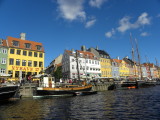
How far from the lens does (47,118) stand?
1227cm

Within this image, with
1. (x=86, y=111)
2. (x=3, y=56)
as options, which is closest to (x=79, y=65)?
(x=3, y=56)

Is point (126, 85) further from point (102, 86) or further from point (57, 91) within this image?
point (57, 91)

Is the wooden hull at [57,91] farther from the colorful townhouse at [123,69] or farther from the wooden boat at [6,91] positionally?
the colorful townhouse at [123,69]

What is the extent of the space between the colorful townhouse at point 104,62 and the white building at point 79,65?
3057 millimetres

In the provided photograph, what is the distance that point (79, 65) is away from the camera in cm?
6166

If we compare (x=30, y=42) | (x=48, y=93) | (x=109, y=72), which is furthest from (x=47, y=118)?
(x=109, y=72)

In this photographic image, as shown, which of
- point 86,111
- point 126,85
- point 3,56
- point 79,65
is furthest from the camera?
point 79,65

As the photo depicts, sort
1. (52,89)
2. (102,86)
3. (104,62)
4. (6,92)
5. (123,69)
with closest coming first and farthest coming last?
(6,92), (52,89), (102,86), (104,62), (123,69)

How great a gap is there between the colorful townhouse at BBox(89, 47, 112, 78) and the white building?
3.06m

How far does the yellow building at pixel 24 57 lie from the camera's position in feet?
136

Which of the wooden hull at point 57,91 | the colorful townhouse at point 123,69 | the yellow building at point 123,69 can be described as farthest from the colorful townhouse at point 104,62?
the wooden hull at point 57,91

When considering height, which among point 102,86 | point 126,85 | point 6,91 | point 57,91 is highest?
point 6,91

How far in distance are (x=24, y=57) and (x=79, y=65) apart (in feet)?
78.4

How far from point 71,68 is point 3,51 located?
2562cm
